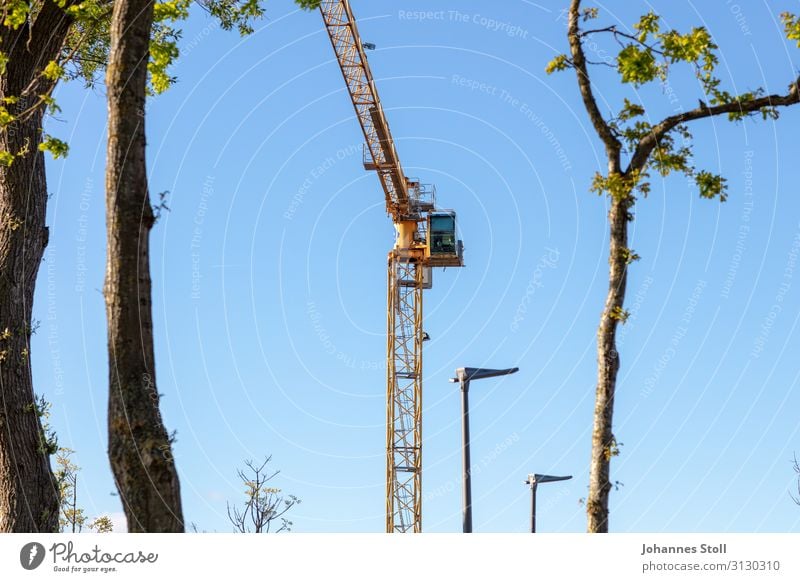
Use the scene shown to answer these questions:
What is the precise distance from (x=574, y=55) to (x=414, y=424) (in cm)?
6179

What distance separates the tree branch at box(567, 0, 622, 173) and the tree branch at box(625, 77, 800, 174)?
0.21m

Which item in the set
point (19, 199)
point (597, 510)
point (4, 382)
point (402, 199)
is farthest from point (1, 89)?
point (402, 199)

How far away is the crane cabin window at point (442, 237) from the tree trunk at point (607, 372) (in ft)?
175

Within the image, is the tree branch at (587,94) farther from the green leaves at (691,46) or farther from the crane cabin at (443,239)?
the crane cabin at (443,239)

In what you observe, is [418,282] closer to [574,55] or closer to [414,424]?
[414,424]

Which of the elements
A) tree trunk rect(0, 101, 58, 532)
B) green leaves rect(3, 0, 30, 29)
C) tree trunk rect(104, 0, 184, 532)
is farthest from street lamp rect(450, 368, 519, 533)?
green leaves rect(3, 0, 30, 29)

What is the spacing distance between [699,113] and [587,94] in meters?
1.24

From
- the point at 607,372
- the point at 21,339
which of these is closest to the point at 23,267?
the point at 21,339

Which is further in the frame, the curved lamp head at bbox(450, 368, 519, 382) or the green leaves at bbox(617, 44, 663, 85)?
the curved lamp head at bbox(450, 368, 519, 382)

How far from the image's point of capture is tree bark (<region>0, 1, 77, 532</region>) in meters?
16.6

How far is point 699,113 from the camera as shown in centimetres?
1286

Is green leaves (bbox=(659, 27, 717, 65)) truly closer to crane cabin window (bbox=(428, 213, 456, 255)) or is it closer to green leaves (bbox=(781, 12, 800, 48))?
green leaves (bbox=(781, 12, 800, 48))

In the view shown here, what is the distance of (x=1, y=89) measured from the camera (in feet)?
58.3
